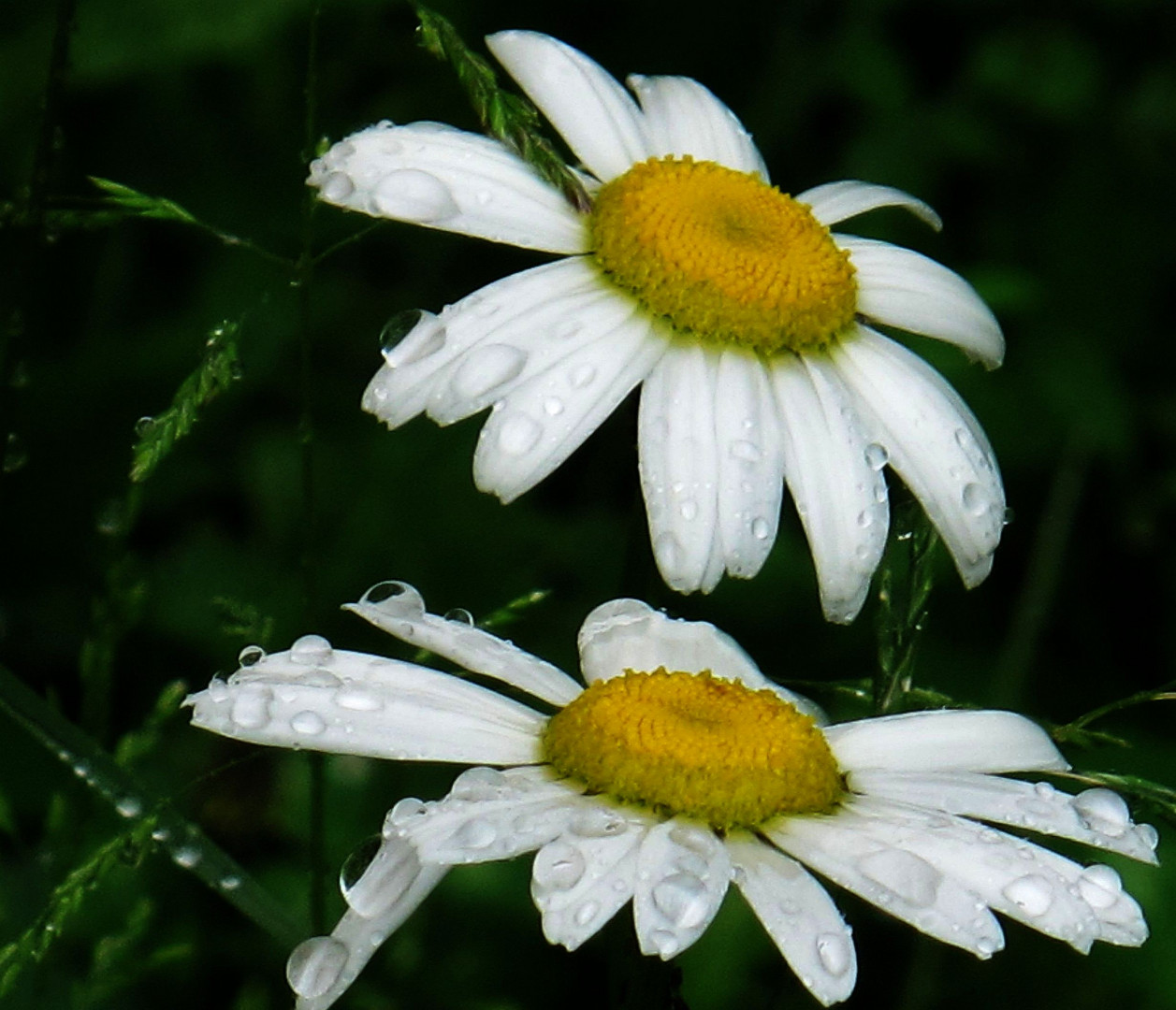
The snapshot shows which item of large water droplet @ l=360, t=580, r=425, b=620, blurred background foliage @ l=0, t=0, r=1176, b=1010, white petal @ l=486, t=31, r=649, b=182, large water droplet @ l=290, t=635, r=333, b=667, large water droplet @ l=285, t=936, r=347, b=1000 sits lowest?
blurred background foliage @ l=0, t=0, r=1176, b=1010

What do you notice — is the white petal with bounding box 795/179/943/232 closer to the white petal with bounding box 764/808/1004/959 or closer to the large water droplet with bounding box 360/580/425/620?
the large water droplet with bounding box 360/580/425/620

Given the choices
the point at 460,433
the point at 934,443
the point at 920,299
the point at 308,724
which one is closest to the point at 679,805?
the point at 308,724

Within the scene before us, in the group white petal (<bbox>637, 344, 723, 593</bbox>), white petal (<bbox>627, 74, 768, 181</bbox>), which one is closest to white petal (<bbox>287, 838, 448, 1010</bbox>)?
white petal (<bbox>637, 344, 723, 593</bbox>)

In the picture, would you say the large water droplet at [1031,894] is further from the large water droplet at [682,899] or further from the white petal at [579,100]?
the white petal at [579,100]

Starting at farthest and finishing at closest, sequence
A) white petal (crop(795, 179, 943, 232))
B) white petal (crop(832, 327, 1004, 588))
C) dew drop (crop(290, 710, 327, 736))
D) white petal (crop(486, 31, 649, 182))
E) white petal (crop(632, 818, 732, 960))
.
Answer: white petal (crop(795, 179, 943, 232)), white petal (crop(486, 31, 649, 182)), white petal (crop(832, 327, 1004, 588)), dew drop (crop(290, 710, 327, 736)), white petal (crop(632, 818, 732, 960))

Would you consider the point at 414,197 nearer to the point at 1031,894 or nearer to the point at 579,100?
the point at 579,100

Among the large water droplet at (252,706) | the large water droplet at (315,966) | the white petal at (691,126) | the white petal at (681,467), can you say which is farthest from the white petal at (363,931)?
the white petal at (691,126)
